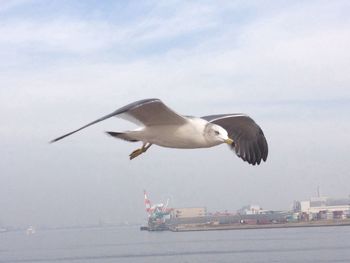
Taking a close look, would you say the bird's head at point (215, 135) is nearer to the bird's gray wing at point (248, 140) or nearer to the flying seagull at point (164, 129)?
the flying seagull at point (164, 129)

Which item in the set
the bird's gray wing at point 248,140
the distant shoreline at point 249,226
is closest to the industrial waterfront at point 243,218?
the distant shoreline at point 249,226

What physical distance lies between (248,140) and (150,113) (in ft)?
7.13

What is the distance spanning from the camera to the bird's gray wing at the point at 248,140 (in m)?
6.99

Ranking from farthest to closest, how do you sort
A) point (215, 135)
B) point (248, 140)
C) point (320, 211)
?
point (320, 211) < point (248, 140) < point (215, 135)

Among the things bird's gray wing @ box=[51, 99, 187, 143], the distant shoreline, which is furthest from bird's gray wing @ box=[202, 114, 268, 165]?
the distant shoreline

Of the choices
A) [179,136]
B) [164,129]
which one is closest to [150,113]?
[164,129]

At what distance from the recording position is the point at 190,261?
50.8 m

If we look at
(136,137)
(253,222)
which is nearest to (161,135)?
(136,137)

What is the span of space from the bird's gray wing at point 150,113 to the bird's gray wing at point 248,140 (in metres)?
1.89

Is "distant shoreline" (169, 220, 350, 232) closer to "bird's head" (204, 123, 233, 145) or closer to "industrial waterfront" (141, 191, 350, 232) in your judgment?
"industrial waterfront" (141, 191, 350, 232)

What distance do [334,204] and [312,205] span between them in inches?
239

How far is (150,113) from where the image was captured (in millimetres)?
5090

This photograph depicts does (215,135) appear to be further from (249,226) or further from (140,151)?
(249,226)

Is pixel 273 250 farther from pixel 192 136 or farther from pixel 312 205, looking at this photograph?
pixel 312 205
